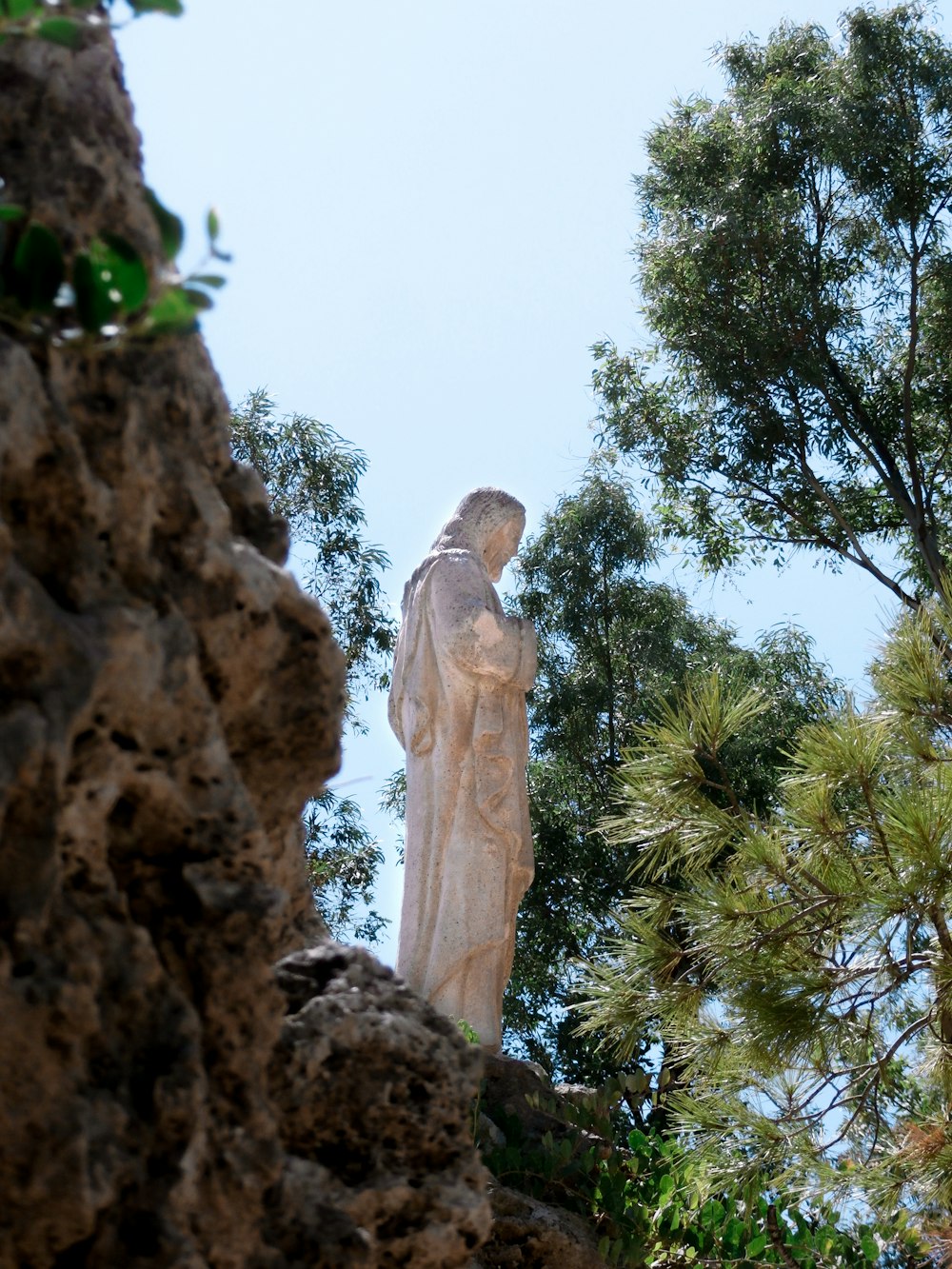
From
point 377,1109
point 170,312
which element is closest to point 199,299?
point 170,312

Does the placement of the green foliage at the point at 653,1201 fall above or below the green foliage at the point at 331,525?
below

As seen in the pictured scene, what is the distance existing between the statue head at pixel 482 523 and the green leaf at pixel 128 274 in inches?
224

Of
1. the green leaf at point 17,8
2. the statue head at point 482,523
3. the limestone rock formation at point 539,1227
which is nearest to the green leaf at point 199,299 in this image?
the green leaf at point 17,8

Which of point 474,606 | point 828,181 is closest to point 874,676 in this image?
point 474,606

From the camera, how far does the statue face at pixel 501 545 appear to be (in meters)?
7.13

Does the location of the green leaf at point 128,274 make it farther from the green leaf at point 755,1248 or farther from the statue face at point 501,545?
the statue face at point 501,545

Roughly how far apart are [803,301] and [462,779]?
7.08m

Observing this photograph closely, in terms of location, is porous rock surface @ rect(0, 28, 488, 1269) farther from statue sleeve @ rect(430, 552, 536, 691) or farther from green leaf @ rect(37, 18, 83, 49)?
statue sleeve @ rect(430, 552, 536, 691)

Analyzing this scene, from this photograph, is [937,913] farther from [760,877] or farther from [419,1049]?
[419,1049]

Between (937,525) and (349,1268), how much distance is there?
1167cm

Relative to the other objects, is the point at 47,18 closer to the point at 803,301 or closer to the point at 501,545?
the point at 501,545

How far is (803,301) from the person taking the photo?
1270cm

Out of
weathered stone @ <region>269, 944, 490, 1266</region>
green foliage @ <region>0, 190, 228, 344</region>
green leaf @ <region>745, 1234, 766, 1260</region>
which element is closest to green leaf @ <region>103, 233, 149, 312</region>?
green foliage @ <region>0, 190, 228, 344</region>

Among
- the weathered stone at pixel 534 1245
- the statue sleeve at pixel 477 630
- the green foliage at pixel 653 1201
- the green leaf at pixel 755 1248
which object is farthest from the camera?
the statue sleeve at pixel 477 630
